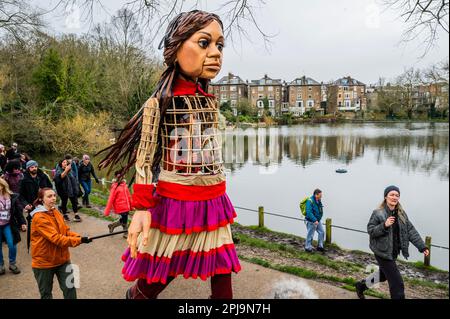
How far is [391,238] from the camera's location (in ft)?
→ 11.8

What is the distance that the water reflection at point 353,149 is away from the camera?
1669cm

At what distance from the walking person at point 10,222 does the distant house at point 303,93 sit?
193 ft

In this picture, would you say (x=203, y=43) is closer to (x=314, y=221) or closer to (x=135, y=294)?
(x=135, y=294)

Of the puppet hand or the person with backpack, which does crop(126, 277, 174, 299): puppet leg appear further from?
the person with backpack

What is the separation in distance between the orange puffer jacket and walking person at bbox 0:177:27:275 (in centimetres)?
161

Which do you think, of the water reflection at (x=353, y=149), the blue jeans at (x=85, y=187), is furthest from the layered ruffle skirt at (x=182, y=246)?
the water reflection at (x=353, y=149)

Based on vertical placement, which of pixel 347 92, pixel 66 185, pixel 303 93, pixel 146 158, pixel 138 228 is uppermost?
pixel 303 93

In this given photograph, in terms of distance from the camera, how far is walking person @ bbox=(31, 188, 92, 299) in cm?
324

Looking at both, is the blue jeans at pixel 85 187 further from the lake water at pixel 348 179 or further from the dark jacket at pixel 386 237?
the dark jacket at pixel 386 237

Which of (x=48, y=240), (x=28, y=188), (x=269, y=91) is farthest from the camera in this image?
(x=269, y=91)

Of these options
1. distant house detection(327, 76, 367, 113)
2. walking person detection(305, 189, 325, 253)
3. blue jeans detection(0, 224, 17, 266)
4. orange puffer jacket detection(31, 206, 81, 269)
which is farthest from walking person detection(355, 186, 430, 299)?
distant house detection(327, 76, 367, 113)

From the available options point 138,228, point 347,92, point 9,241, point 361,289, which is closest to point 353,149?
point 361,289

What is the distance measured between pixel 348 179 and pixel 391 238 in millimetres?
11375
